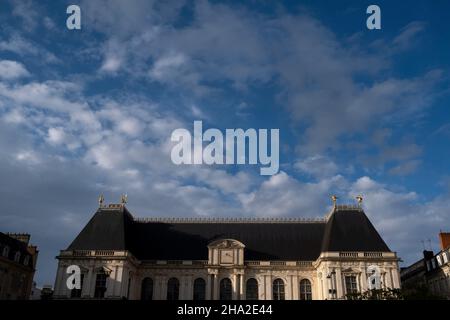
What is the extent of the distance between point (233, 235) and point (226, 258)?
4.29 m

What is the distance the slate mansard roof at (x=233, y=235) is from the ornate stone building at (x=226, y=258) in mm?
111

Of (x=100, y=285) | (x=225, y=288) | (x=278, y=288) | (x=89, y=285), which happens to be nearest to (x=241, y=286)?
(x=225, y=288)

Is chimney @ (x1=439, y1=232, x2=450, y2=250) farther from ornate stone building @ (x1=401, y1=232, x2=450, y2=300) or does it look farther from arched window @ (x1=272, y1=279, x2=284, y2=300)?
arched window @ (x1=272, y1=279, x2=284, y2=300)

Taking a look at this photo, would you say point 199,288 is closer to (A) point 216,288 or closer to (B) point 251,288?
(A) point 216,288

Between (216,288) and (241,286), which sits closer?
(216,288)

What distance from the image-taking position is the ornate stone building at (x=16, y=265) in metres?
46.9

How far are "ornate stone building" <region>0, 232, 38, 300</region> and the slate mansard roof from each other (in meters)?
8.87

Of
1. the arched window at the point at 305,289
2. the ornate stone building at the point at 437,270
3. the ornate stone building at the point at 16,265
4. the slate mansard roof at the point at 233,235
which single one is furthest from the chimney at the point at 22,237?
the ornate stone building at the point at 437,270

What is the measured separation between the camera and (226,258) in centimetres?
4638

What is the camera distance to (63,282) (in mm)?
42281
